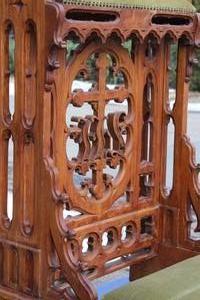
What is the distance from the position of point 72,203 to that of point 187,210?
659mm

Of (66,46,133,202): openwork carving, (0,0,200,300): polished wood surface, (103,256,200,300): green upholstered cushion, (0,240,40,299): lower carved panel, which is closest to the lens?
(103,256,200,300): green upholstered cushion

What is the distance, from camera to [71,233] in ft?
8.57

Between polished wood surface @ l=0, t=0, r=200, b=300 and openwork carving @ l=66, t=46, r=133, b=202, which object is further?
openwork carving @ l=66, t=46, r=133, b=202

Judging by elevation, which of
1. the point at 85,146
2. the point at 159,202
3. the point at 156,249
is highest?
the point at 85,146

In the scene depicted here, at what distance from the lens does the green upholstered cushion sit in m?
2.34

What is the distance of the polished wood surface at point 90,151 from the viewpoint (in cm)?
264

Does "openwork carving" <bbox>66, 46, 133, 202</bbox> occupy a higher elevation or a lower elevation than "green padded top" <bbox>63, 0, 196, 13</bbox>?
lower

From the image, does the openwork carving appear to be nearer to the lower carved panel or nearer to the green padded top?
the green padded top

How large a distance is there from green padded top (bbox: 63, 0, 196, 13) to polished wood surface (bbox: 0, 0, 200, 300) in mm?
26

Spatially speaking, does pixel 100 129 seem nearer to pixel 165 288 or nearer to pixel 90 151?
pixel 90 151

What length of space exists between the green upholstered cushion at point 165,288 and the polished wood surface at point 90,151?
22cm

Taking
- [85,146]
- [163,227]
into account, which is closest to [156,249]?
[163,227]

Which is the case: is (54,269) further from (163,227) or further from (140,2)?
(140,2)

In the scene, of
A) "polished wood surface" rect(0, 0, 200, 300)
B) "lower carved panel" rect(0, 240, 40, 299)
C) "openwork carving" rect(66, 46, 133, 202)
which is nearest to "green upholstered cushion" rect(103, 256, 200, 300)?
"polished wood surface" rect(0, 0, 200, 300)
